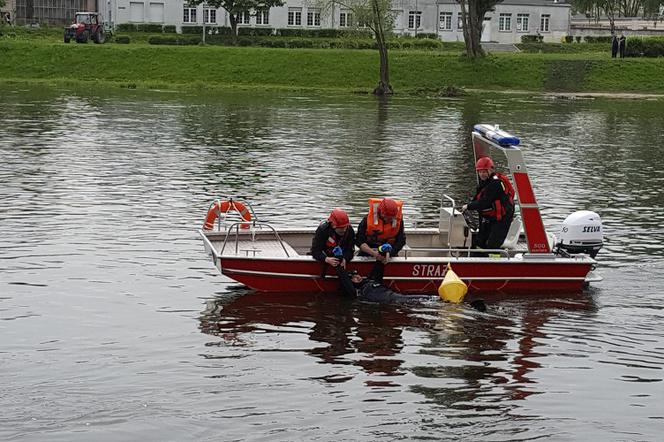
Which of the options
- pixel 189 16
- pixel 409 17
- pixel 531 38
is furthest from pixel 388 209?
pixel 409 17

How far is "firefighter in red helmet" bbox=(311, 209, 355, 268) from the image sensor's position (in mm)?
18531

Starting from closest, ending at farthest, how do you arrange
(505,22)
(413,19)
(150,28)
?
(150,28) < (413,19) < (505,22)

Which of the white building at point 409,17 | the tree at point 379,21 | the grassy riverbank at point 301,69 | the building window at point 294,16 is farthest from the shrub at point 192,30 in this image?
the tree at point 379,21

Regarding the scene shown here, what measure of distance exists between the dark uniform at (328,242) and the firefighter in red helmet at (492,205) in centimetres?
248

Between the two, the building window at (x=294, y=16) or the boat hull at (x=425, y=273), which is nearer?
the boat hull at (x=425, y=273)

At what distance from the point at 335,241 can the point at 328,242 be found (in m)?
0.11

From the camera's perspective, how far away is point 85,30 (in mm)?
85312

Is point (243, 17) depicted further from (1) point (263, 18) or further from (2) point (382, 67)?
(2) point (382, 67)

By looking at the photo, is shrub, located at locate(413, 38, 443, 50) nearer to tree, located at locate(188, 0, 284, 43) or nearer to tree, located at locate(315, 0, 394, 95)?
tree, located at locate(188, 0, 284, 43)

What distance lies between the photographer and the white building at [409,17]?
102688 millimetres

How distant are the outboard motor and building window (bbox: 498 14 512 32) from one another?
90.7 m

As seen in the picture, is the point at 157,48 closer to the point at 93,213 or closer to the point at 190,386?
the point at 93,213

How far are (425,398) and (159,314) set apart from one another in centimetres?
540

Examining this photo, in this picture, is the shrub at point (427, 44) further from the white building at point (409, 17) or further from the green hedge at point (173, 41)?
the green hedge at point (173, 41)
